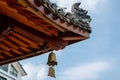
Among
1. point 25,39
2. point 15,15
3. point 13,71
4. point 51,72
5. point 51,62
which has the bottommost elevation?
point 51,72

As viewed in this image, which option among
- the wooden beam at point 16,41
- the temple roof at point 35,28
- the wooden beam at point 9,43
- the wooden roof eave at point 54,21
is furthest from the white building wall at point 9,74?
the wooden roof eave at point 54,21

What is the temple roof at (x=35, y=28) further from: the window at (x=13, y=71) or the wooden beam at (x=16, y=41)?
the window at (x=13, y=71)

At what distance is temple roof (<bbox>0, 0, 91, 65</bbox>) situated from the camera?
4.34 meters

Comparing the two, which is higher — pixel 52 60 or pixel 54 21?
pixel 54 21

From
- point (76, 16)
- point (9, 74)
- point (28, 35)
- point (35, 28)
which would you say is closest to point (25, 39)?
point (28, 35)

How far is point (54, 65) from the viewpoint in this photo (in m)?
5.41

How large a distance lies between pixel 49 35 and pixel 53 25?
1.23ft

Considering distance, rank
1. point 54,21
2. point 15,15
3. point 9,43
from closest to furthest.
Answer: point 15,15 → point 54,21 → point 9,43

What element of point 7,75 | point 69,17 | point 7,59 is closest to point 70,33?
point 69,17

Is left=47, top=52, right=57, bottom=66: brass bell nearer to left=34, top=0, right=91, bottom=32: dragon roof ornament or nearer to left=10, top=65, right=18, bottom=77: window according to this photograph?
left=34, top=0, right=91, bottom=32: dragon roof ornament

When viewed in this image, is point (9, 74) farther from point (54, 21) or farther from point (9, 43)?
point (54, 21)

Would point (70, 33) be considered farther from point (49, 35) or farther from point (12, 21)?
point (12, 21)

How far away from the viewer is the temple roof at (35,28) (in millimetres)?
4336

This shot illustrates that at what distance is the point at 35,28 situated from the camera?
486 cm
